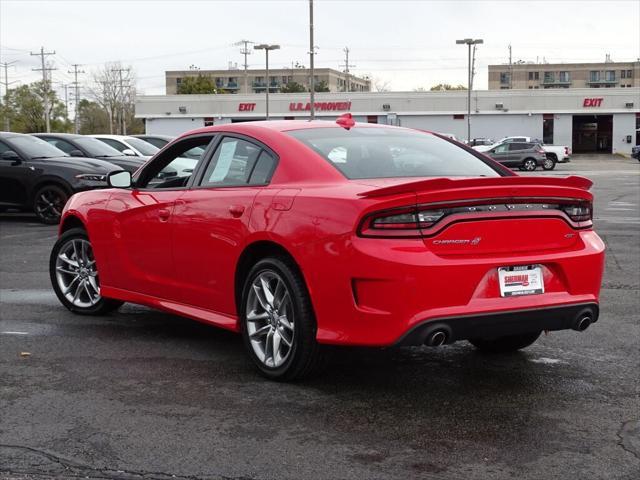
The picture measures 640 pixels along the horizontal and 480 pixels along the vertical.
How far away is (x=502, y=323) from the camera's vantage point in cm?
461

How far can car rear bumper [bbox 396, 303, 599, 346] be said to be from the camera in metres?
4.46

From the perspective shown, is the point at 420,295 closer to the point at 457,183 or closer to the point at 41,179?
the point at 457,183

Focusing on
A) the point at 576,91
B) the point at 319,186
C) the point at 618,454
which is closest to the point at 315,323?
the point at 319,186

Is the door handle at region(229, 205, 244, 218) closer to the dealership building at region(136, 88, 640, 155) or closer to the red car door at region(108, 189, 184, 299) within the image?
the red car door at region(108, 189, 184, 299)

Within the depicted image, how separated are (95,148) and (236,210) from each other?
14038 millimetres

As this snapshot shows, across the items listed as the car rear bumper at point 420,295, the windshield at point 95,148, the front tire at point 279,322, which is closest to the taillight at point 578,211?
the car rear bumper at point 420,295

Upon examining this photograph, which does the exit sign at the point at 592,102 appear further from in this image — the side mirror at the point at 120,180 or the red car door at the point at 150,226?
the side mirror at the point at 120,180

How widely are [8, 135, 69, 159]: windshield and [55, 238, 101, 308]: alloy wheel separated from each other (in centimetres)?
905

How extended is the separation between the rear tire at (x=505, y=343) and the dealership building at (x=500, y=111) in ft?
216

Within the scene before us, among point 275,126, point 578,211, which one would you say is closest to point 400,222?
point 578,211

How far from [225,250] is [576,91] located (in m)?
71.4

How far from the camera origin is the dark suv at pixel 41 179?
15.3 metres

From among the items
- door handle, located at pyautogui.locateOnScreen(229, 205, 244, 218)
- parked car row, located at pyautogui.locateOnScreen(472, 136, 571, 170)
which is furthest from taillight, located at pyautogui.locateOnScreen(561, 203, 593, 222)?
parked car row, located at pyautogui.locateOnScreen(472, 136, 571, 170)

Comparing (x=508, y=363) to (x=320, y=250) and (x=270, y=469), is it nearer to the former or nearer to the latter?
(x=320, y=250)
